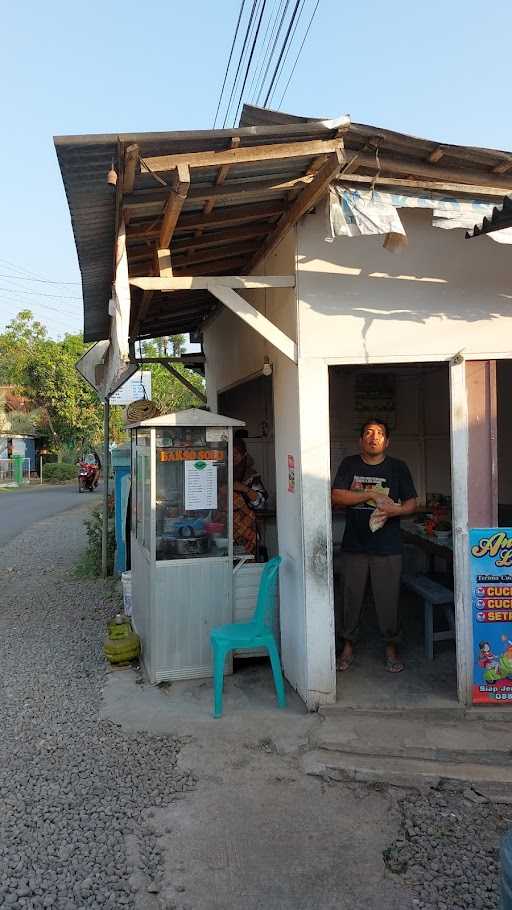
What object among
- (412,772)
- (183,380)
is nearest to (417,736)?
(412,772)

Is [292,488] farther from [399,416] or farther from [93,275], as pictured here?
[399,416]

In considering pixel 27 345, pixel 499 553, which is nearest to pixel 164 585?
pixel 499 553

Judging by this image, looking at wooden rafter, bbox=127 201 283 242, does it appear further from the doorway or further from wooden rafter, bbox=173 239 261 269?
the doorway

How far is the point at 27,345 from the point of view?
3212cm

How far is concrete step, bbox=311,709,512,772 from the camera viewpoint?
3492mm

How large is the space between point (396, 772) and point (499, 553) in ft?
4.95

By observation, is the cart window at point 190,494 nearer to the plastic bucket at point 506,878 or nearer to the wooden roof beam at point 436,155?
the wooden roof beam at point 436,155

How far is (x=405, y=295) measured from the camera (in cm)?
412

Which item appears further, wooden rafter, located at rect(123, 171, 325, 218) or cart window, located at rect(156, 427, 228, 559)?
cart window, located at rect(156, 427, 228, 559)

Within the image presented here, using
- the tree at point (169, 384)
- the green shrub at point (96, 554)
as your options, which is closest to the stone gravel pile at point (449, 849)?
the green shrub at point (96, 554)

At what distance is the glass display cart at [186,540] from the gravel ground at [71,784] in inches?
27.3

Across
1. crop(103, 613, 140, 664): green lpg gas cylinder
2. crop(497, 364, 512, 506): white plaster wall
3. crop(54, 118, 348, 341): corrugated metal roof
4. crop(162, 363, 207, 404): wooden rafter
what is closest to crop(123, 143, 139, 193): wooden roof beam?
crop(54, 118, 348, 341): corrugated metal roof

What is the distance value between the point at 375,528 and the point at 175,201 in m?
2.56

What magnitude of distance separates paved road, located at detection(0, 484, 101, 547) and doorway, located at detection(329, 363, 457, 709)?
26.2ft
